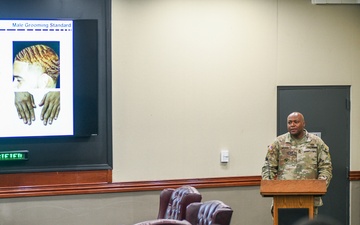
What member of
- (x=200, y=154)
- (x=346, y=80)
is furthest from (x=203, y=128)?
(x=346, y=80)

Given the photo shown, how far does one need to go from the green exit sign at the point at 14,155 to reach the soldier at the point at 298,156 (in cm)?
245

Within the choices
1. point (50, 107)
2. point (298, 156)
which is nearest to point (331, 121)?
point (298, 156)

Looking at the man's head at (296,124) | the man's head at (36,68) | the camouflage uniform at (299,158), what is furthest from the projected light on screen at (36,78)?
the man's head at (296,124)

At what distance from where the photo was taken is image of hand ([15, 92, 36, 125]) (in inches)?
273

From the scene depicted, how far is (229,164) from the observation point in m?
7.62

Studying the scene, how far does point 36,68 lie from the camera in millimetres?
6973

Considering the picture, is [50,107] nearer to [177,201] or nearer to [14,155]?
[14,155]

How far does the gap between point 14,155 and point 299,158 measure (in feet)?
9.43

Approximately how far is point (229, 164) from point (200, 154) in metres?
0.36

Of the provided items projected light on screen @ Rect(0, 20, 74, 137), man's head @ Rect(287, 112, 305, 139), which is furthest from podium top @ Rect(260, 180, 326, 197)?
projected light on screen @ Rect(0, 20, 74, 137)

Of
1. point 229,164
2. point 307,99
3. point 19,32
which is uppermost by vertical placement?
point 19,32

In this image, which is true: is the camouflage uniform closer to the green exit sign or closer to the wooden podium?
the wooden podium

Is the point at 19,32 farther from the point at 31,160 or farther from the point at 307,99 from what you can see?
the point at 307,99

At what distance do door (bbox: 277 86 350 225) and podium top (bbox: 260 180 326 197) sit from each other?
1941 mm
